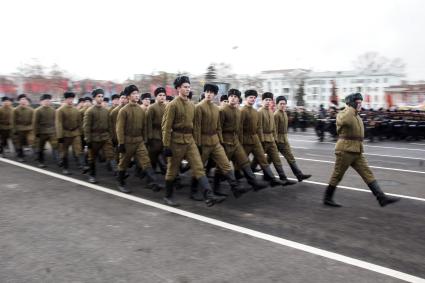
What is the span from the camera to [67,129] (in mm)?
9195

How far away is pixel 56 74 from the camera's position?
63.8 m

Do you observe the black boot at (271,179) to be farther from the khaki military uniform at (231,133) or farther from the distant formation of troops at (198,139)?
the khaki military uniform at (231,133)

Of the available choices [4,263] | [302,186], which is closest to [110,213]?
[4,263]

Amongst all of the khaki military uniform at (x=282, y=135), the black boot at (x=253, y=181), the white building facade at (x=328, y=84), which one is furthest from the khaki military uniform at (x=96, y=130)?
the white building facade at (x=328, y=84)

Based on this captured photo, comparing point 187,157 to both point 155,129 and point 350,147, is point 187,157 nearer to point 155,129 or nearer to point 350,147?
point 155,129

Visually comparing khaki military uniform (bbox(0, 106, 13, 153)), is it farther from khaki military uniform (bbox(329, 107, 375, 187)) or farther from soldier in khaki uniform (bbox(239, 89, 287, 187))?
khaki military uniform (bbox(329, 107, 375, 187))

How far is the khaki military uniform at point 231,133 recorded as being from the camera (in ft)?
23.2

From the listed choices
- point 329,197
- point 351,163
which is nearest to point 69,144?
point 329,197

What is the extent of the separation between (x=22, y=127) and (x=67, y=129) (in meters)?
2.63

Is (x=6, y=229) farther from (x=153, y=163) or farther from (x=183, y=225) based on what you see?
(x=153, y=163)

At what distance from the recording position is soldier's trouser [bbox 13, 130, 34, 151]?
10992 mm

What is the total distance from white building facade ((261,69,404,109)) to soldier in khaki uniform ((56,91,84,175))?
256 feet

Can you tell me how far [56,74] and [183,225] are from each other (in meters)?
64.5

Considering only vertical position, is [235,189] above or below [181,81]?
below
